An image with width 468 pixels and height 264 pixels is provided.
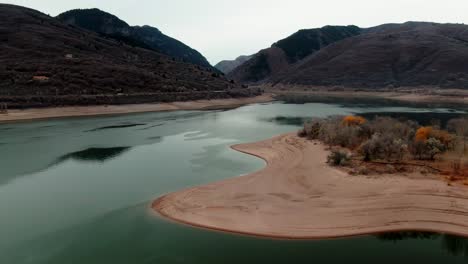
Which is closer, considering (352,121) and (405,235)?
(405,235)

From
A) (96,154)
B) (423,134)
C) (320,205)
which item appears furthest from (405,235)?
(96,154)

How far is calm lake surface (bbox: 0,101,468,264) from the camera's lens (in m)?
13.7

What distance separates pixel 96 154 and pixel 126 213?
14.7 meters

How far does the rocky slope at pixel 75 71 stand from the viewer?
6169 cm

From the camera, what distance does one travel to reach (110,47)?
107 metres

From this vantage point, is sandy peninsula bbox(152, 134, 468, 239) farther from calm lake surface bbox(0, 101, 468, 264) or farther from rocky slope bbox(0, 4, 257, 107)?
rocky slope bbox(0, 4, 257, 107)

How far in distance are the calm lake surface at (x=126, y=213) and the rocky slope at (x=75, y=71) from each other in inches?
1008

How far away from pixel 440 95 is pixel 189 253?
94.7 metres

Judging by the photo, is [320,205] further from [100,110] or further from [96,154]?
[100,110]

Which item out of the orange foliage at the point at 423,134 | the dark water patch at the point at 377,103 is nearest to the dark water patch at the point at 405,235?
the orange foliage at the point at 423,134

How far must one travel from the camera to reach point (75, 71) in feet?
238

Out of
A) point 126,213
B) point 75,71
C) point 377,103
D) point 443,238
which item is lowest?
point 443,238

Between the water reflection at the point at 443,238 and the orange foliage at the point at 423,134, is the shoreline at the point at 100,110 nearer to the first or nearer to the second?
the orange foliage at the point at 423,134

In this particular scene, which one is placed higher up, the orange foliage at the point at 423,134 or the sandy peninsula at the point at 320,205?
the orange foliage at the point at 423,134
